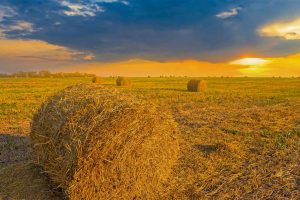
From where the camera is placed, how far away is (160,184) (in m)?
8.00

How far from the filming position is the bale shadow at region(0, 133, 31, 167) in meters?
10.2

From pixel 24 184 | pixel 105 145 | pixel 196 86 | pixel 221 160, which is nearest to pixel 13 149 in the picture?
pixel 24 184

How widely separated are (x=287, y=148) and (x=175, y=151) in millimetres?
4286

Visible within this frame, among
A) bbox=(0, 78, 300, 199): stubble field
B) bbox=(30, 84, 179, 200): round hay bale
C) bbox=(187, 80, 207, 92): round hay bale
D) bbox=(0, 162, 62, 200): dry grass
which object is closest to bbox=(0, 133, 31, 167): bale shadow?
bbox=(0, 78, 300, 199): stubble field

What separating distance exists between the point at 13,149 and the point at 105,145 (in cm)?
531

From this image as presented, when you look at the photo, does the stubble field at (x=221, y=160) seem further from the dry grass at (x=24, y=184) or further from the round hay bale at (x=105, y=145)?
the round hay bale at (x=105, y=145)

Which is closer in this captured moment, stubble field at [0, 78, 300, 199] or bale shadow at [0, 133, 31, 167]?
stubble field at [0, 78, 300, 199]

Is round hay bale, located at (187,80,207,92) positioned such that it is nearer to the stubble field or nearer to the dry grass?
the stubble field

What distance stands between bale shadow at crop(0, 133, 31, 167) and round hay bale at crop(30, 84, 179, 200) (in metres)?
2.39

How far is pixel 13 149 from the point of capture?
36.6 ft

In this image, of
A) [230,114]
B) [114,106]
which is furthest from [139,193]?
[230,114]

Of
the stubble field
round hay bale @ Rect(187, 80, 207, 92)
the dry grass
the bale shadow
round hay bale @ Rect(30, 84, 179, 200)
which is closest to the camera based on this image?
round hay bale @ Rect(30, 84, 179, 200)

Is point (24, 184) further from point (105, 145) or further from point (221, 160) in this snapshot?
point (221, 160)

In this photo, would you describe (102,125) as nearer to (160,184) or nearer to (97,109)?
(97,109)
